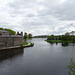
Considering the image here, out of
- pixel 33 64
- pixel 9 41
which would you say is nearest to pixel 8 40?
pixel 9 41

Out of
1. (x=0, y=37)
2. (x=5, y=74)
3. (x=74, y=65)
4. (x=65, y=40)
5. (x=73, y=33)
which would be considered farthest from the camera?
(x=73, y=33)

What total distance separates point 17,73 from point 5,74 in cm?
253

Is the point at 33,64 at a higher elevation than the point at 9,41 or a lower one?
lower

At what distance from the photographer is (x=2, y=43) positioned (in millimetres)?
40125

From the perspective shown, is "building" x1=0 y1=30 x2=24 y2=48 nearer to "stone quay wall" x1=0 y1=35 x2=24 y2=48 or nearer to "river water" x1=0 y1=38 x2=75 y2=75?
"stone quay wall" x1=0 y1=35 x2=24 y2=48

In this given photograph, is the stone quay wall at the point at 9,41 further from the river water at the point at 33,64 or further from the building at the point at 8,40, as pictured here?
the river water at the point at 33,64

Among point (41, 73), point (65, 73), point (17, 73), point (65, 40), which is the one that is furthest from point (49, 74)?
point (65, 40)

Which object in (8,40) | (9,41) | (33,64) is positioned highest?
(8,40)

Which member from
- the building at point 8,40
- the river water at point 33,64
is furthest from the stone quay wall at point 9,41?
the river water at point 33,64

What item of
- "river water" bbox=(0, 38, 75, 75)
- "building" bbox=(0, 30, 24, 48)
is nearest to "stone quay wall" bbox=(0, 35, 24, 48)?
"building" bbox=(0, 30, 24, 48)

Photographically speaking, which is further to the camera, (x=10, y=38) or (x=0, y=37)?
(x=10, y=38)

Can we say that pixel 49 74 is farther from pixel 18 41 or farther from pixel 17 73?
pixel 18 41

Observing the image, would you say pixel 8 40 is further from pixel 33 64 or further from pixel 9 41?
pixel 33 64

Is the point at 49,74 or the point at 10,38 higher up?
the point at 10,38
